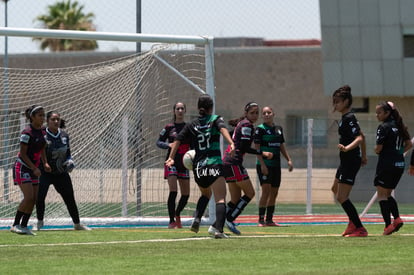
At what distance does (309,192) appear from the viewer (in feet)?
75.7

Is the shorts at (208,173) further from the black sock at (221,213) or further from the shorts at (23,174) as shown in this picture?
the shorts at (23,174)

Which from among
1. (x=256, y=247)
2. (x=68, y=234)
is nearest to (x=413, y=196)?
(x=68, y=234)

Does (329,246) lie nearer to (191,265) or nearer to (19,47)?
(191,265)

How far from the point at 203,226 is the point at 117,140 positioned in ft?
10.5

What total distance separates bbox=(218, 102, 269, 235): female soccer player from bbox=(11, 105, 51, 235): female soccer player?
2.67m

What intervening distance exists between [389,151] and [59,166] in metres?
5.23

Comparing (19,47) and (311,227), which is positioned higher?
(19,47)

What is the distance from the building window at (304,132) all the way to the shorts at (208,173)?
12.3 metres

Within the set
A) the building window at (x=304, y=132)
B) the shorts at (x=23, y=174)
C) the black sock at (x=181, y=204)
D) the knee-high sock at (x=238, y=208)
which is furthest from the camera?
the building window at (x=304, y=132)

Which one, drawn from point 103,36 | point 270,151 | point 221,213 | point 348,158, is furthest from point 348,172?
point 103,36

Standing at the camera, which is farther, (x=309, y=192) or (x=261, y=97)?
(x=261, y=97)

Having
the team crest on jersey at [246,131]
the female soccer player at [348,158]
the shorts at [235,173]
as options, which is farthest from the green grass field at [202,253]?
the team crest on jersey at [246,131]

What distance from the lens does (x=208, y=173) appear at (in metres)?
13.1

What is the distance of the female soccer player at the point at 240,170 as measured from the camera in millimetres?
14781
